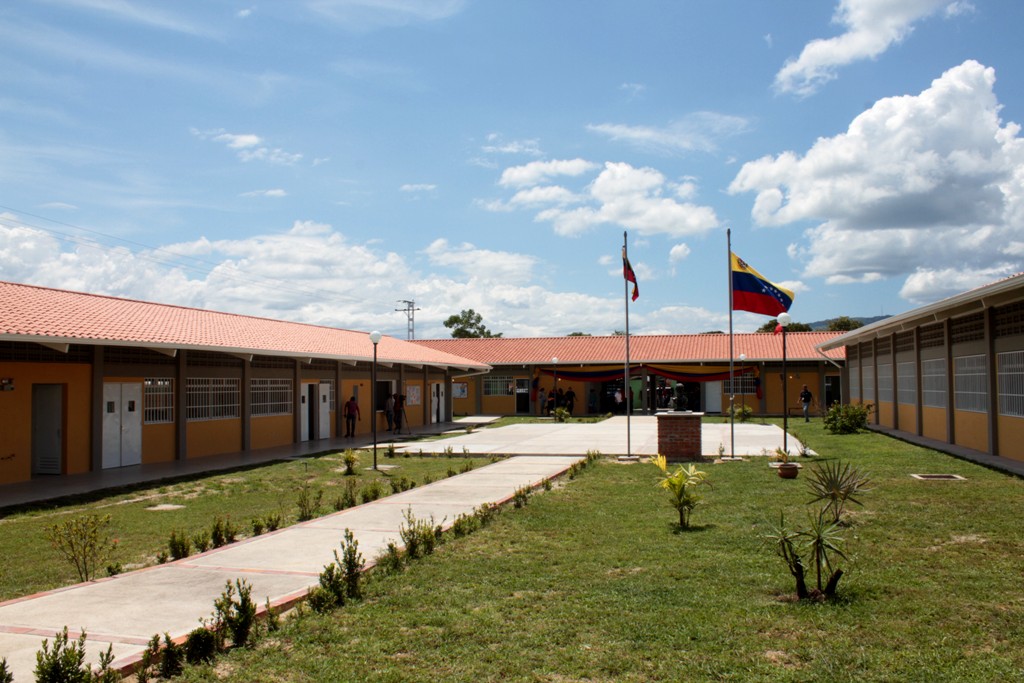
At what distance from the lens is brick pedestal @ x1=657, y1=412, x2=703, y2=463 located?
17.9m

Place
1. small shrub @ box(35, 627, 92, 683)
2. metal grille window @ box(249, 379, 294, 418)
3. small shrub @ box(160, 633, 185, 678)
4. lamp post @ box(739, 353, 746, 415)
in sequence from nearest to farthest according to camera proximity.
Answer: small shrub @ box(35, 627, 92, 683) < small shrub @ box(160, 633, 185, 678) < metal grille window @ box(249, 379, 294, 418) < lamp post @ box(739, 353, 746, 415)

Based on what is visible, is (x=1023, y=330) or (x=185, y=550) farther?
(x=1023, y=330)

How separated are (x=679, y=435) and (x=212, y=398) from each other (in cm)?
1181

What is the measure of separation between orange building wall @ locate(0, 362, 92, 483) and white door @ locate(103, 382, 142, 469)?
528mm

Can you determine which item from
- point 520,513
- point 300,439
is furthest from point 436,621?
point 300,439

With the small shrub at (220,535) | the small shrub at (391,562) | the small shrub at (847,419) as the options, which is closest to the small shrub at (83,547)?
the small shrub at (220,535)

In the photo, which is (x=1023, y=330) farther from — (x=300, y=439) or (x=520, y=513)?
(x=300, y=439)

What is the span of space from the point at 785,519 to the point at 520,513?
3.36m

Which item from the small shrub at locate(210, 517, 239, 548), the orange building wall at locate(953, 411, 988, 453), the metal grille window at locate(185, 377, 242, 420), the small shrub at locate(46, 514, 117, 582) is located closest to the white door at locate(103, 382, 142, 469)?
the metal grille window at locate(185, 377, 242, 420)

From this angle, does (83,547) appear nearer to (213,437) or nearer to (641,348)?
(213,437)

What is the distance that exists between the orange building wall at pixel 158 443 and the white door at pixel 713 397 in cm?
2910

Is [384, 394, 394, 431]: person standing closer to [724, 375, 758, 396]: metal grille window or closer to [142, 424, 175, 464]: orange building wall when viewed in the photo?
[142, 424, 175, 464]: orange building wall

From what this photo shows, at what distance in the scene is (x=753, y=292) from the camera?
17.8 metres

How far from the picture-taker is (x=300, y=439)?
82.3 feet
